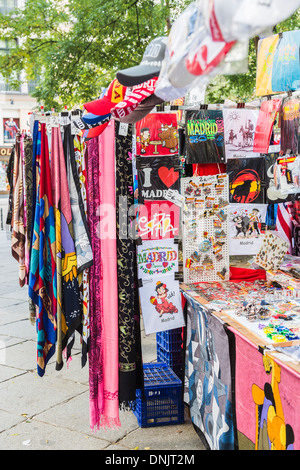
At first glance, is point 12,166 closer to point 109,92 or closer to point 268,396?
point 109,92

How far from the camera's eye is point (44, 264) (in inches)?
145

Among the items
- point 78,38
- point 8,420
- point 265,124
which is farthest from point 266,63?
point 78,38

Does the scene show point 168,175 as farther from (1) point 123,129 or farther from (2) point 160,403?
(2) point 160,403

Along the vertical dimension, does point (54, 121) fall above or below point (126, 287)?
above

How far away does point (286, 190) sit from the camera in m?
3.80

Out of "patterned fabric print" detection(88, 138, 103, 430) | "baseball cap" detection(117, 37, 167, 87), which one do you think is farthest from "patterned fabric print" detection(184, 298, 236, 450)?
"baseball cap" detection(117, 37, 167, 87)

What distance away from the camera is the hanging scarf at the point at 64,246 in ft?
11.6

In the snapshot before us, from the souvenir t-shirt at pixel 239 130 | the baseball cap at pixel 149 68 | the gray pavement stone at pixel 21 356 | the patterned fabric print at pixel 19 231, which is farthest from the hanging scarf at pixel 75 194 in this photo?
the patterned fabric print at pixel 19 231

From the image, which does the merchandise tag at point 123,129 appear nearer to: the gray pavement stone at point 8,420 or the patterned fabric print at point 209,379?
the patterned fabric print at point 209,379

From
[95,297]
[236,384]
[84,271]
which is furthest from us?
[84,271]

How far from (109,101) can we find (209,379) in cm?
194

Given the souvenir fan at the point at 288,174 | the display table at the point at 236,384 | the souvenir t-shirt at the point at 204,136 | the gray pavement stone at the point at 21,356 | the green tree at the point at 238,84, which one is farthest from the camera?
the green tree at the point at 238,84

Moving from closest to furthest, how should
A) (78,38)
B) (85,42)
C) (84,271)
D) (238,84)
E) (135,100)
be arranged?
(135,100)
(84,271)
(238,84)
(78,38)
(85,42)

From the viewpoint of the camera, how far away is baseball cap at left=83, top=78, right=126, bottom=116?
3004 mm
